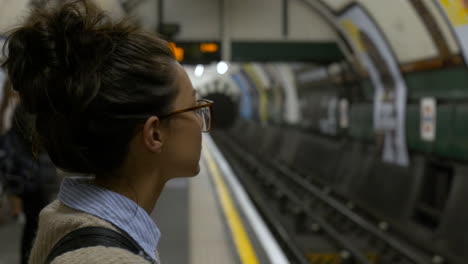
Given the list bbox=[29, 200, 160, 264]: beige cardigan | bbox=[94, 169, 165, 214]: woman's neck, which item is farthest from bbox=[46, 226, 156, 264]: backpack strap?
bbox=[94, 169, 165, 214]: woman's neck

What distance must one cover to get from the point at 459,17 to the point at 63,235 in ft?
19.7

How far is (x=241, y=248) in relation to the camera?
14.6ft

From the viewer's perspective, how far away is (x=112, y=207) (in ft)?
3.75

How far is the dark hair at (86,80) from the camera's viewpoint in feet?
3.65

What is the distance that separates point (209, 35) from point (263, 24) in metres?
1.09

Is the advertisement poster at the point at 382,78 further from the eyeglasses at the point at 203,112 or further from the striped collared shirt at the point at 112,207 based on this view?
the striped collared shirt at the point at 112,207

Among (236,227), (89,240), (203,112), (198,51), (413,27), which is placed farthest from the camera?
(198,51)

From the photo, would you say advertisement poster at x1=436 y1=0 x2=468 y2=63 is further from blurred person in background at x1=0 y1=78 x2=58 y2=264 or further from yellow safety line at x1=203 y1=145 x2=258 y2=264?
blurred person in background at x1=0 y1=78 x2=58 y2=264

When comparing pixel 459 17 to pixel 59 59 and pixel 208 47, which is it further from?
pixel 59 59

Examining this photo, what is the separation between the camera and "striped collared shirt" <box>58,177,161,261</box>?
1119mm

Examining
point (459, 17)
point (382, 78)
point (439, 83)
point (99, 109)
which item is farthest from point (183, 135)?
point (382, 78)

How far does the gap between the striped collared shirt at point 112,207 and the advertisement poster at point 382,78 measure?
8262 mm

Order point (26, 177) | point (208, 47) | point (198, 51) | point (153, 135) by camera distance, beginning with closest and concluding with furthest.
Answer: point (153, 135) → point (26, 177) → point (198, 51) → point (208, 47)

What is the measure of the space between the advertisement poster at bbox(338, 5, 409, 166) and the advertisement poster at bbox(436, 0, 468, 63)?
104 inches
